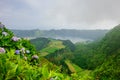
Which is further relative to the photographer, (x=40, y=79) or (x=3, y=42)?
(x=3, y=42)

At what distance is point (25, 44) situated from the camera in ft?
40.3

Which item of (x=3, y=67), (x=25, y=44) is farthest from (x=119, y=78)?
(x=3, y=67)

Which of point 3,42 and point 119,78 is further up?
point 3,42

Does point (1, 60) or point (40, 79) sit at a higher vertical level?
point (1, 60)

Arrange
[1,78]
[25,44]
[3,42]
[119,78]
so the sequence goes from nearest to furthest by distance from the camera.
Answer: [1,78], [3,42], [25,44], [119,78]

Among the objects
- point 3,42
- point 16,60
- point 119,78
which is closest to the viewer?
point 16,60

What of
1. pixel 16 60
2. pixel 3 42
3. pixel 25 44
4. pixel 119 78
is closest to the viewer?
pixel 16 60

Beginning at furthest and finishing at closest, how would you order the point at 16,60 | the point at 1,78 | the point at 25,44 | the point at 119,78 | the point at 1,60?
1. the point at 119,78
2. the point at 25,44
3. the point at 16,60
4. the point at 1,60
5. the point at 1,78

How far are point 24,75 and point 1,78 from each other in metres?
0.45

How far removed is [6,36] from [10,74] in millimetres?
5285

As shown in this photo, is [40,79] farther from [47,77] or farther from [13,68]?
[13,68]

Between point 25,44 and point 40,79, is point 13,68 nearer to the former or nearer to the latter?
point 40,79

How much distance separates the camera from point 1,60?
16.6ft

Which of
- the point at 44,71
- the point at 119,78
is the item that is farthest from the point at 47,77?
the point at 119,78
